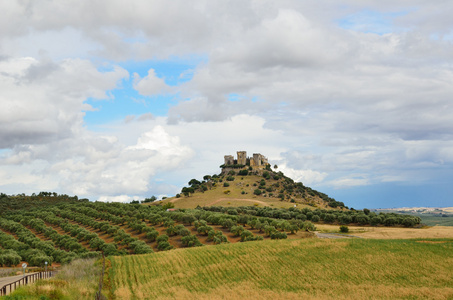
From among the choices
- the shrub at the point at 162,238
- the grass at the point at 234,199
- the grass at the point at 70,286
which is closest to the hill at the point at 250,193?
the grass at the point at 234,199

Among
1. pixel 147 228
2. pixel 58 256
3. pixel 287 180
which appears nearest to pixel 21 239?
pixel 58 256

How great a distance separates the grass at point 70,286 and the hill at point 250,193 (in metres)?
92.5

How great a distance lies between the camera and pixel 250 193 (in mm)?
157750

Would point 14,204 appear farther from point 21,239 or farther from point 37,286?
point 37,286

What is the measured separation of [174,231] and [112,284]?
34878 mm

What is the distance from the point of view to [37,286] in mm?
30547

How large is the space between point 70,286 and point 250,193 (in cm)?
12536

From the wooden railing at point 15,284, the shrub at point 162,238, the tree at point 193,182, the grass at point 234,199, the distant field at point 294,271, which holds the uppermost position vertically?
the tree at point 193,182

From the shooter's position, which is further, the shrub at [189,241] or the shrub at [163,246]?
the shrub at [189,241]

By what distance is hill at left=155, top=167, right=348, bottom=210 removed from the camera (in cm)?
14525

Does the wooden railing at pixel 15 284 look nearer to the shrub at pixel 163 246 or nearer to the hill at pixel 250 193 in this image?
the shrub at pixel 163 246

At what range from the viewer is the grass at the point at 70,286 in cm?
2853

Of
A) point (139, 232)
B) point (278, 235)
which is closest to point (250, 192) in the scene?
point (139, 232)

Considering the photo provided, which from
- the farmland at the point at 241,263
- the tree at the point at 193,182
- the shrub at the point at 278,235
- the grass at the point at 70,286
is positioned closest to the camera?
the grass at the point at 70,286
